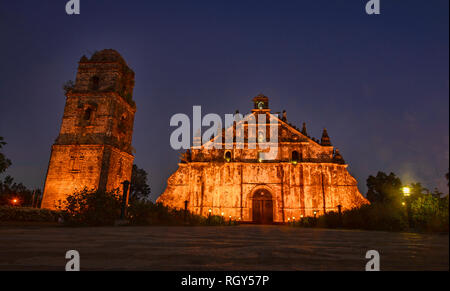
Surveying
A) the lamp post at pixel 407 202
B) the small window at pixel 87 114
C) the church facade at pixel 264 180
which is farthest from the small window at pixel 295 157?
the small window at pixel 87 114

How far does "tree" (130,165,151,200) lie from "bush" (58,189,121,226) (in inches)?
1374

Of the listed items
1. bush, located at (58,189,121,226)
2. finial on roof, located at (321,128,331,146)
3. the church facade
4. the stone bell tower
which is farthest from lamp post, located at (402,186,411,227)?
the stone bell tower

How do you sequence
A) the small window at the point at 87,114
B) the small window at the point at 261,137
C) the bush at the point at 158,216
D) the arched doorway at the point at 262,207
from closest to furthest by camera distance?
the bush at the point at 158,216, the arched doorway at the point at 262,207, the small window at the point at 87,114, the small window at the point at 261,137

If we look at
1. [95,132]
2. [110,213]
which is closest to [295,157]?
[110,213]

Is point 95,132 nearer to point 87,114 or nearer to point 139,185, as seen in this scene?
point 87,114

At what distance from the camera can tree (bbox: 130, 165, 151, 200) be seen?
150 feet

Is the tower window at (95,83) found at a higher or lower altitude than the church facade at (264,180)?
higher

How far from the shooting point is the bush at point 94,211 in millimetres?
10781

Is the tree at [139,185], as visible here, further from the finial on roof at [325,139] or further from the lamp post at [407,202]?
the lamp post at [407,202]

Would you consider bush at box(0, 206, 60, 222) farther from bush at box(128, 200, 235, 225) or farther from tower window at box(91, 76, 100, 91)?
tower window at box(91, 76, 100, 91)

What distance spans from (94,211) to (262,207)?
16.3 m

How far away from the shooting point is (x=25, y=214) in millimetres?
16156

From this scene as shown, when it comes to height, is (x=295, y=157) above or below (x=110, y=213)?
above
